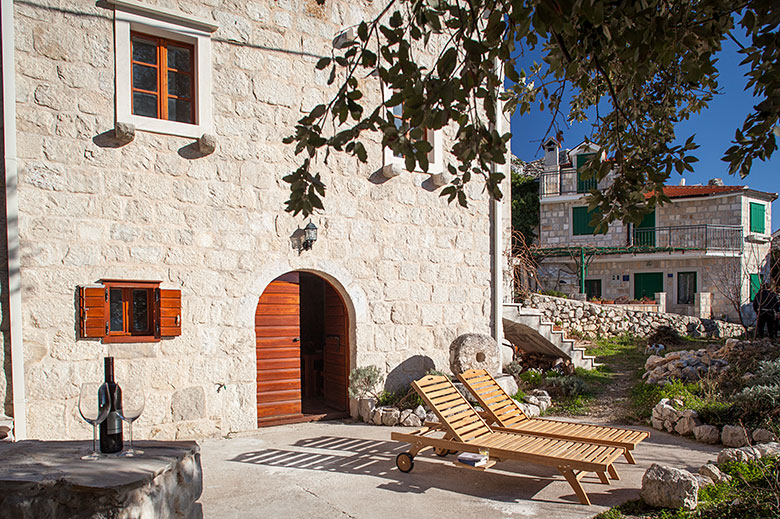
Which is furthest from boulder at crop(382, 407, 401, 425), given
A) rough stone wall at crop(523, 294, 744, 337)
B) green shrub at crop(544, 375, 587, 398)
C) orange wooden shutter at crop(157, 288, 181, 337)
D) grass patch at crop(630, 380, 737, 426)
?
rough stone wall at crop(523, 294, 744, 337)

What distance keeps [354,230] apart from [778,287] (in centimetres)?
1078

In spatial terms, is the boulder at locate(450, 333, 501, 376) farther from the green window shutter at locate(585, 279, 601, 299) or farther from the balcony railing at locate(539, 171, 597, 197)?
the balcony railing at locate(539, 171, 597, 197)

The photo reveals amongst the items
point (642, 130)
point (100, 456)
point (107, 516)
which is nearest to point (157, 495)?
point (107, 516)

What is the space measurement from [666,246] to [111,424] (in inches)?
966

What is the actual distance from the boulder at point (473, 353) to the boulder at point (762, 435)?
3.20m

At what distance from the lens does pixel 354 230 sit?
741 centimetres

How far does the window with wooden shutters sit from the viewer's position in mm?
5586

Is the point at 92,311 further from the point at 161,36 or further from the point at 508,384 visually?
the point at 508,384

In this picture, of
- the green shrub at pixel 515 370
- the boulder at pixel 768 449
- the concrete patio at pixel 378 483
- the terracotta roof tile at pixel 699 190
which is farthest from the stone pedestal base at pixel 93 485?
the terracotta roof tile at pixel 699 190

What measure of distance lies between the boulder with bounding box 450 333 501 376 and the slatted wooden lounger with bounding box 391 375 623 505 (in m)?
1.97

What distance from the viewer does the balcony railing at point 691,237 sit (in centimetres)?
2284

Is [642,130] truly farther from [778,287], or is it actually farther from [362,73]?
[778,287]

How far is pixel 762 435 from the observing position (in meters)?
5.54

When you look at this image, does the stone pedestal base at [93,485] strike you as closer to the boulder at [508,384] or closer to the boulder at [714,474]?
the boulder at [714,474]
